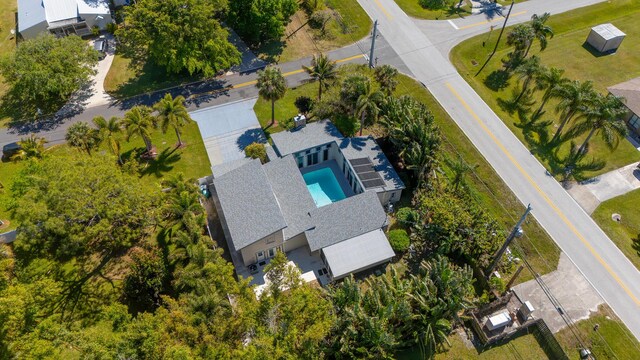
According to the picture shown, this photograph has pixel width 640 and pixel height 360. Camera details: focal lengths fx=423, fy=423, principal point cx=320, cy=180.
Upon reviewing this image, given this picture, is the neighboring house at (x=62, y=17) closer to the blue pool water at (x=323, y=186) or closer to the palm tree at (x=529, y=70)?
the blue pool water at (x=323, y=186)

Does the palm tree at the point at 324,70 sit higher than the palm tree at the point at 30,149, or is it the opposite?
the palm tree at the point at 324,70

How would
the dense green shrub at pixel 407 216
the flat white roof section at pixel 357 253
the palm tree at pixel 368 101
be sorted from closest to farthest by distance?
the flat white roof section at pixel 357 253, the dense green shrub at pixel 407 216, the palm tree at pixel 368 101

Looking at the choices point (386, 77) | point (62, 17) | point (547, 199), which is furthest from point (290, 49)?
point (547, 199)

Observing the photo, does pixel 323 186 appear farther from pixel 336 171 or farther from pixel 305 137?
pixel 305 137

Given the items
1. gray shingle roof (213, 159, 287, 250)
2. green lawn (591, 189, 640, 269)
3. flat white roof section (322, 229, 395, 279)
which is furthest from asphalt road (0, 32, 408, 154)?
green lawn (591, 189, 640, 269)

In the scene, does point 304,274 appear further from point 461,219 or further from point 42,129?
point 42,129

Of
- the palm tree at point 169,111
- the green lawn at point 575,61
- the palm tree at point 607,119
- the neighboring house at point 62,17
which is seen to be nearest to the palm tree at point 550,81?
the palm tree at point 607,119

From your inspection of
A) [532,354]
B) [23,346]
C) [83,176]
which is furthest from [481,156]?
[23,346]

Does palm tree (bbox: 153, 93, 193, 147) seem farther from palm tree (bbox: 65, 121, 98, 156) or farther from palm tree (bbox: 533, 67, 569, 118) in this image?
palm tree (bbox: 533, 67, 569, 118)
